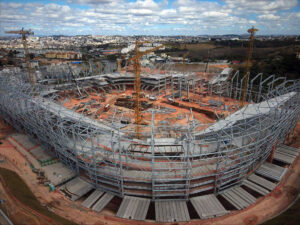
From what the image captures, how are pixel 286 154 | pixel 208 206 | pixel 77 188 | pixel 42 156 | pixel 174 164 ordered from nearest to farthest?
pixel 208 206
pixel 174 164
pixel 77 188
pixel 286 154
pixel 42 156

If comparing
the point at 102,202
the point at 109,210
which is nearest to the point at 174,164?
the point at 109,210

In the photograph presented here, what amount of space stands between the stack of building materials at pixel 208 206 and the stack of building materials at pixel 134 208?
16.0 feet

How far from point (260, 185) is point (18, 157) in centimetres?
3206

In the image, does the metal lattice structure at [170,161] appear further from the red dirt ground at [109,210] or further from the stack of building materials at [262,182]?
the red dirt ground at [109,210]

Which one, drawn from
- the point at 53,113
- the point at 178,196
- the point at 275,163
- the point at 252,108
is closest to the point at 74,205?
the point at 178,196

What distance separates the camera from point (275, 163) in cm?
2508

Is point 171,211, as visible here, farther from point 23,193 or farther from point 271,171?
A: point 23,193

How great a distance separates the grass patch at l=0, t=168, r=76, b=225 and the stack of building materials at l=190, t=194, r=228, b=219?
1170 cm

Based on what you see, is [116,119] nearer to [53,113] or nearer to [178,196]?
[53,113]

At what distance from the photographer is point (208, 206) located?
18.2 metres

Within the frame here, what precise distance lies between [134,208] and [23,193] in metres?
11.7

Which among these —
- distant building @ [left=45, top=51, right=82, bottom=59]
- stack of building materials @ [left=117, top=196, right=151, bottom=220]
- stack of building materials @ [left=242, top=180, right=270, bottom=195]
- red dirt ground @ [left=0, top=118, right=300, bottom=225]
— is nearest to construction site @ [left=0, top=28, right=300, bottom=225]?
stack of building materials @ [left=117, top=196, right=151, bottom=220]

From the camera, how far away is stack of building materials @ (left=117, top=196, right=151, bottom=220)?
17344 mm

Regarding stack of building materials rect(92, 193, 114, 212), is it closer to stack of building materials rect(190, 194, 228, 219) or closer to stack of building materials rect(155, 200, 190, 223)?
stack of building materials rect(155, 200, 190, 223)
